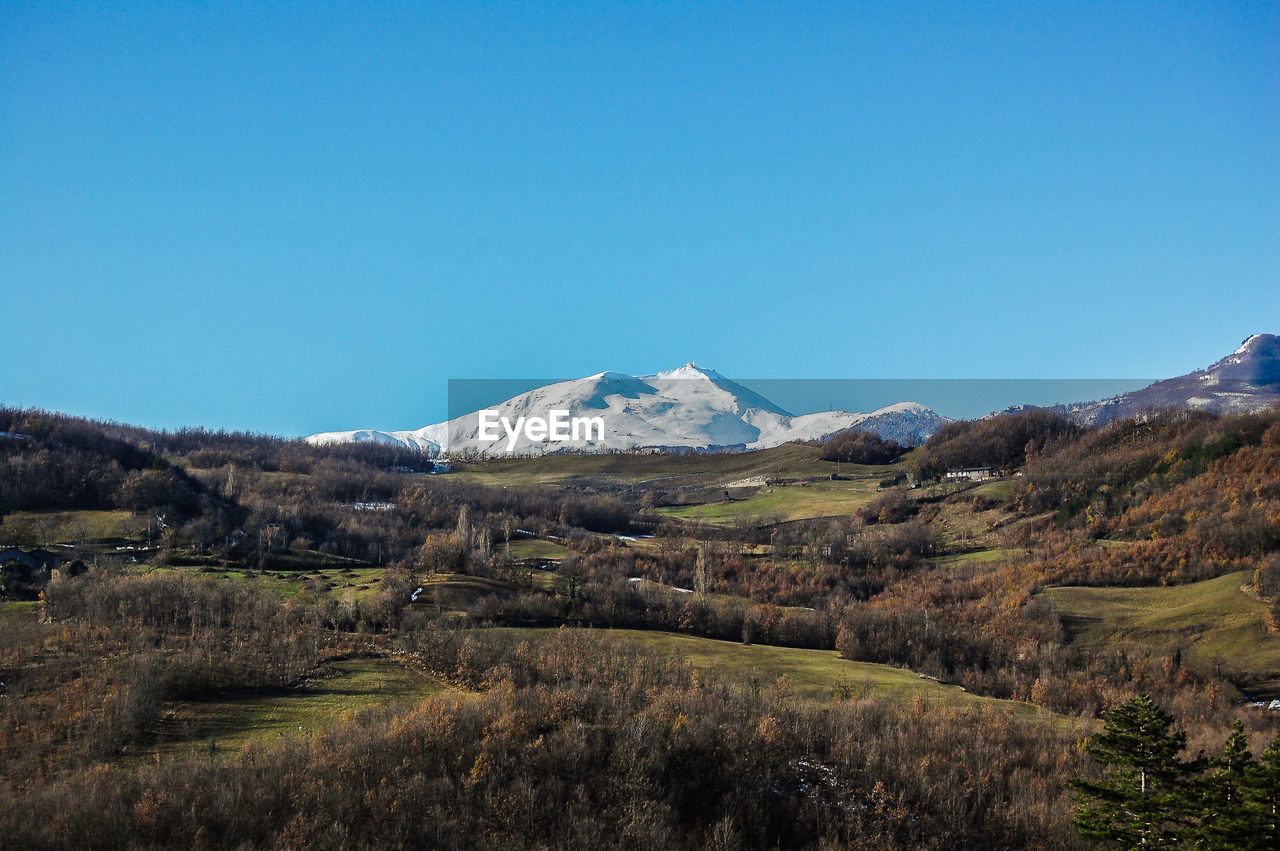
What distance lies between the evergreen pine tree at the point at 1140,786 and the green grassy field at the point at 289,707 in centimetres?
1913

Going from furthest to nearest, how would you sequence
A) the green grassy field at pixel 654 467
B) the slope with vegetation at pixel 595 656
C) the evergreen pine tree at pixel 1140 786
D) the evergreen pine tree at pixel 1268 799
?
1. the green grassy field at pixel 654 467
2. the slope with vegetation at pixel 595 656
3. the evergreen pine tree at pixel 1140 786
4. the evergreen pine tree at pixel 1268 799

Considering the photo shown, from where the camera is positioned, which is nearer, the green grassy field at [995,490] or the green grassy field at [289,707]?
the green grassy field at [289,707]

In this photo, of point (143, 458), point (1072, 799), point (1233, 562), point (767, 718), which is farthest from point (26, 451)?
point (1233, 562)

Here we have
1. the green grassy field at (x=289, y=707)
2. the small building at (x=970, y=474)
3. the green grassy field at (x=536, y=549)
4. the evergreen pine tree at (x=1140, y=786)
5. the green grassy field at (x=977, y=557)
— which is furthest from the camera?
the small building at (x=970, y=474)

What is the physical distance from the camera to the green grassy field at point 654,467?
489ft

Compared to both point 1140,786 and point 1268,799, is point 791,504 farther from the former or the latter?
point 1268,799

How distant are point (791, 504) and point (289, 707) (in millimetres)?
99732

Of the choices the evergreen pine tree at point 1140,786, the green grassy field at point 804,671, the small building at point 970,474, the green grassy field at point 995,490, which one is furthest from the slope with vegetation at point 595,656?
the small building at point 970,474

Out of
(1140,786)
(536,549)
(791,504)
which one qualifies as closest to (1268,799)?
(1140,786)

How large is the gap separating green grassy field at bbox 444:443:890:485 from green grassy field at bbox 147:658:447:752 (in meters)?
116

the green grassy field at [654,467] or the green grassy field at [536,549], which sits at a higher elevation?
the green grassy field at [654,467]

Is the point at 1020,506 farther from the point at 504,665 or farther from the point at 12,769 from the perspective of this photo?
the point at 12,769

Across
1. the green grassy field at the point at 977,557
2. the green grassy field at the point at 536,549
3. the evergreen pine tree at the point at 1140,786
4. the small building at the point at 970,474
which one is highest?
the small building at the point at 970,474

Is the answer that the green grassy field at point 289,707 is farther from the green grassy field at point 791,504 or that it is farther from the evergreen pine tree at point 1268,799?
the green grassy field at point 791,504
